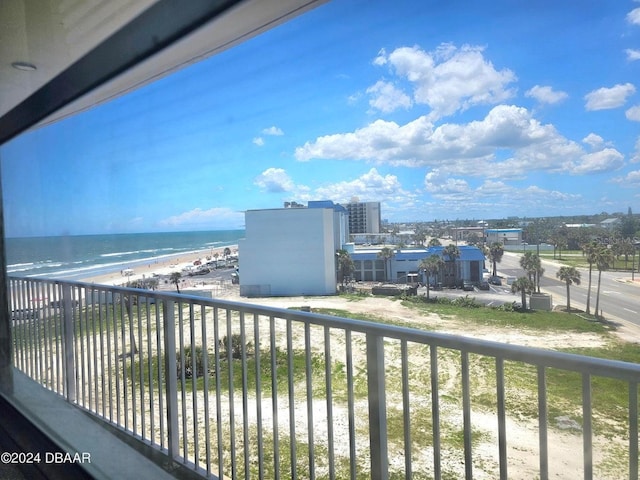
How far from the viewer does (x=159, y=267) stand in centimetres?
219

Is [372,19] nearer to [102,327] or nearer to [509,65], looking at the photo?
[509,65]

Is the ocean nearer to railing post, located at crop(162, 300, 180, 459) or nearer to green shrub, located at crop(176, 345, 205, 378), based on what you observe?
railing post, located at crop(162, 300, 180, 459)

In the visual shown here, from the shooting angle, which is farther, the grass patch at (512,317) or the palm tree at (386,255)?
the palm tree at (386,255)

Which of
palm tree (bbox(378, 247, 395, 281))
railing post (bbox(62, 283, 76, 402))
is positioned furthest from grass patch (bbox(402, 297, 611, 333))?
railing post (bbox(62, 283, 76, 402))

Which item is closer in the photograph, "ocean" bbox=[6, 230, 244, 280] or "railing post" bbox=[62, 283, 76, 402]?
"ocean" bbox=[6, 230, 244, 280]

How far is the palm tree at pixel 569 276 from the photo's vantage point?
42.4 inches

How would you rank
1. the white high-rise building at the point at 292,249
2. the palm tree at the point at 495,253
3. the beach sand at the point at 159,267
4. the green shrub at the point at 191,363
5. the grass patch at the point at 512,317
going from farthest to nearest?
the beach sand at the point at 159,267, the green shrub at the point at 191,363, the white high-rise building at the point at 292,249, the palm tree at the point at 495,253, the grass patch at the point at 512,317

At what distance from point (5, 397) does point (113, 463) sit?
137 centimetres

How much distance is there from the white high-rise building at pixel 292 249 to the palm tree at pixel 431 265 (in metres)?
0.34

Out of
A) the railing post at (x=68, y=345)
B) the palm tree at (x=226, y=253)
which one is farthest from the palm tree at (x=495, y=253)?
the railing post at (x=68, y=345)

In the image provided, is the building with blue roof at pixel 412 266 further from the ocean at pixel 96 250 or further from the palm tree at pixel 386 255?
the ocean at pixel 96 250

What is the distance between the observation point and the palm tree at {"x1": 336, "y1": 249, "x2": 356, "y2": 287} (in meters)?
1.59

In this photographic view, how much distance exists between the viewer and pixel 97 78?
219 cm

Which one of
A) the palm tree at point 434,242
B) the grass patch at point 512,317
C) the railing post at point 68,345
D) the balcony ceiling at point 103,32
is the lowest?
the railing post at point 68,345
